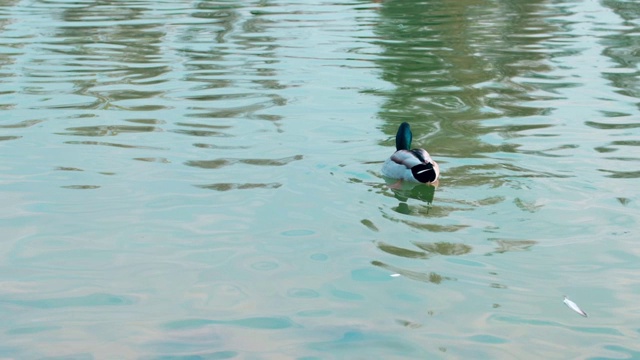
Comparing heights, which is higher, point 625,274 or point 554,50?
point 625,274

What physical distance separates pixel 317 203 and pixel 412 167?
863mm

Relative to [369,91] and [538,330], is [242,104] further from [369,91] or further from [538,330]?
[538,330]

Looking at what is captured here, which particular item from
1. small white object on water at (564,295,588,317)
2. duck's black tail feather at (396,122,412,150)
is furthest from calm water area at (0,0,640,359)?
duck's black tail feather at (396,122,412,150)

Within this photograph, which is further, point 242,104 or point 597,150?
point 242,104

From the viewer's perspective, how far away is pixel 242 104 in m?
13.7

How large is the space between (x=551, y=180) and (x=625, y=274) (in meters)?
2.12

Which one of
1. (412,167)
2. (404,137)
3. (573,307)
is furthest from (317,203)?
(573,307)

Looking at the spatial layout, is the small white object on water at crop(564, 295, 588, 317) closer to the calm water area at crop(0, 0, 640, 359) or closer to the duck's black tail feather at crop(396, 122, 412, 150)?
the calm water area at crop(0, 0, 640, 359)

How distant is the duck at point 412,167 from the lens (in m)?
9.77

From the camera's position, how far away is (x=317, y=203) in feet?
31.6

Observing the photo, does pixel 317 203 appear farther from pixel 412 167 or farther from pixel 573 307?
pixel 573 307

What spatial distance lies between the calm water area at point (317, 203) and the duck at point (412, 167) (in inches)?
6.0

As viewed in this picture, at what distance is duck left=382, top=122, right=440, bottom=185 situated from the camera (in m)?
9.77

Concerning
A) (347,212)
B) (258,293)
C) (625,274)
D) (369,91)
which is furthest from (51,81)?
(625,274)
